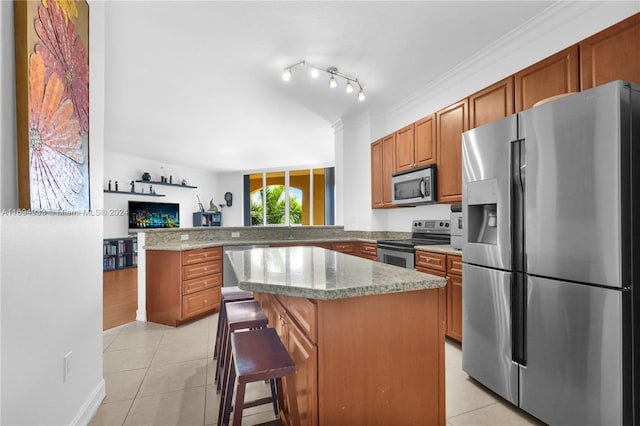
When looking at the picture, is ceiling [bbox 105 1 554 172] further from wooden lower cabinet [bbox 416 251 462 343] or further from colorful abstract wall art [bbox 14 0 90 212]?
wooden lower cabinet [bbox 416 251 462 343]

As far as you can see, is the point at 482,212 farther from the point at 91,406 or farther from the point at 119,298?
the point at 119,298

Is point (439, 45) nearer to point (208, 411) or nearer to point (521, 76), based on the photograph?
point (521, 76)

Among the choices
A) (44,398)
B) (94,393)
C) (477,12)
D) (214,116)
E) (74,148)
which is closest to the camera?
(44,398)

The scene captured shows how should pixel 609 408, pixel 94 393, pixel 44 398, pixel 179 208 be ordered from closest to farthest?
1. pixel 44 398
2. pixel 609 408
3. pixel 94 393
4. pixel 179 208

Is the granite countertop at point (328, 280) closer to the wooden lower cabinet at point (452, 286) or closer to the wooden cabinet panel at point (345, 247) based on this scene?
the wooden lower cabinet at point (452, 286)

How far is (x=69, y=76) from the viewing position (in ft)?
4.67

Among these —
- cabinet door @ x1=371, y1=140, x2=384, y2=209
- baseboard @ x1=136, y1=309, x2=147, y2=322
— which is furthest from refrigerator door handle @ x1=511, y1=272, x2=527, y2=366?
baseboard @ x1=136, y1=309, x2=147, y2=322

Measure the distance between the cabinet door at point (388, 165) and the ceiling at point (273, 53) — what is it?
1.88ft

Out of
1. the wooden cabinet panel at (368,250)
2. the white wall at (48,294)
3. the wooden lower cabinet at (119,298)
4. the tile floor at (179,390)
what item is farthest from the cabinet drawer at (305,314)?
the wooden lower cabinet at (119,298)

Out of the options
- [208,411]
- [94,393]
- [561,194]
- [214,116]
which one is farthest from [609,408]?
[214,116]

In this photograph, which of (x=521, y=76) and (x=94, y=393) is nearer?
(x=94, y=393)

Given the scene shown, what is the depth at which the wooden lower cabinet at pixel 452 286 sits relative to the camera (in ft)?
8.47

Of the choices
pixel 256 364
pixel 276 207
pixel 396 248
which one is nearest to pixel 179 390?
pixel 256 364

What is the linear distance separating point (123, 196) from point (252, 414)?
6805mm
